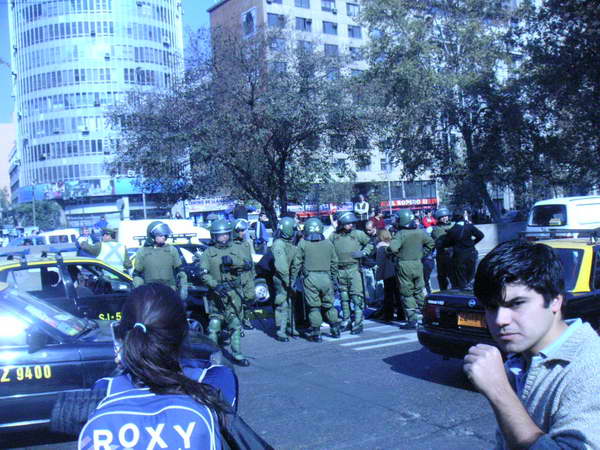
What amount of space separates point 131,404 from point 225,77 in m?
15.3

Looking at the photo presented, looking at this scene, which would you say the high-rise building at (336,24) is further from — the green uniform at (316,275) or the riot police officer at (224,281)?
the riot police officer at (224,281)

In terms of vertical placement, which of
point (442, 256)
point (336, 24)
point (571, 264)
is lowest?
point (442, 256)

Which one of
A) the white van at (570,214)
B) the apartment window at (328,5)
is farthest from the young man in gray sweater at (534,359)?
the apartment window at (328,5)

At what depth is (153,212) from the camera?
71000 mm

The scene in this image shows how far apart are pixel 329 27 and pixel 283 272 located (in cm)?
5601

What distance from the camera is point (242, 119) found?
16.2 metres

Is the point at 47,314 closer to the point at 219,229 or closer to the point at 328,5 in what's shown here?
the point at 219,229

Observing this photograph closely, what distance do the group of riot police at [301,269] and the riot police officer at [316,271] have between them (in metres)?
0.01

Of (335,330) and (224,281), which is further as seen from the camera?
(335,330)

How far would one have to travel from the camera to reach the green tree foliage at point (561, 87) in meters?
21.2

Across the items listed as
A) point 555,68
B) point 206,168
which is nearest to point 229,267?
point 206,168

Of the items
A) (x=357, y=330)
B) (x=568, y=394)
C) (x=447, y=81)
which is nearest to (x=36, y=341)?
(x=568, y=394)

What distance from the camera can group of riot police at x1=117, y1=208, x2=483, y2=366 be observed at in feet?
27.6

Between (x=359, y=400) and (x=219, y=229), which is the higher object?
(x=219, y=229)
